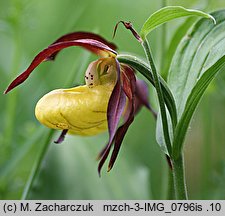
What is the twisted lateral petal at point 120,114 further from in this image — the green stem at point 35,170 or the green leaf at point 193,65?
the green stem at point 35,170

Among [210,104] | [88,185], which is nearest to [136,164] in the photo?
[88,185]

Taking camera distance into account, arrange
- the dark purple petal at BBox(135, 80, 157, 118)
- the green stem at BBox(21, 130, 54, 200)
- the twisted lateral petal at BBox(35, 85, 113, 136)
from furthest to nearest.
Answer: the dark purple petal at BBox(135, 80, 157, 118), the green stem at BBox(21, 130, 54, 200), the twisted lateral petal at BBox(35, 85, 113, 136)

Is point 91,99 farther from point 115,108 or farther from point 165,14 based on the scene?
point 165,14

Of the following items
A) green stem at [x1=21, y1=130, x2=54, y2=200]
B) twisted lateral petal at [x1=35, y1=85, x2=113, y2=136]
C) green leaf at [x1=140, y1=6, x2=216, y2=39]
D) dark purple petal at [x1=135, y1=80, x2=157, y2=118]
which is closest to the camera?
green leaf at [x1=140, y1=6, x2=216, y2=39]

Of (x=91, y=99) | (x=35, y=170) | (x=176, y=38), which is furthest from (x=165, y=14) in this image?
(x=35, y=170)

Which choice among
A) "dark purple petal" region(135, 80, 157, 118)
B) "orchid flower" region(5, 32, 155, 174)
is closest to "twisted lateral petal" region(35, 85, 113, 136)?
→ "orchid flower" region(5, 32, 155, 174)
